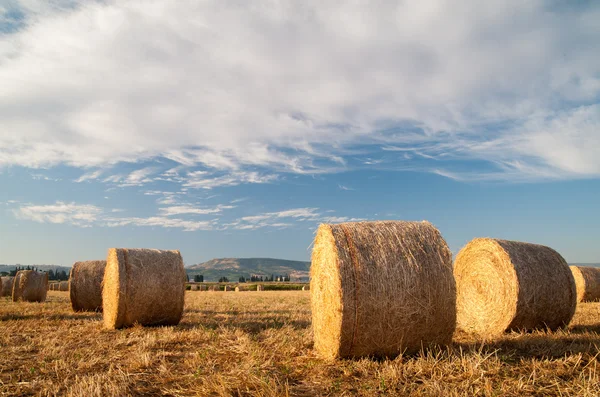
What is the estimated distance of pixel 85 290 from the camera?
50.2 ft

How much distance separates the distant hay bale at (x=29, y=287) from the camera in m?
21.0

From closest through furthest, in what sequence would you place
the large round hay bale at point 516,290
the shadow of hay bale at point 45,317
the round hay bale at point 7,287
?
1. the large round hay bale at point 516,290
2. the shadow of hay bale at point 45,317
3. the round hay bale at point 7,287

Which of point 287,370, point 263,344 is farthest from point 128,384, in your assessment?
point 263,344

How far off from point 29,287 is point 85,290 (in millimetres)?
8000

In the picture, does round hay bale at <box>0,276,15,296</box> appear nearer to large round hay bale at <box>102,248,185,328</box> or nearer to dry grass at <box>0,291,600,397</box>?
large round hay bale at <box>102,248,185,328</box>

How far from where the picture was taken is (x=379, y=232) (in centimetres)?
698

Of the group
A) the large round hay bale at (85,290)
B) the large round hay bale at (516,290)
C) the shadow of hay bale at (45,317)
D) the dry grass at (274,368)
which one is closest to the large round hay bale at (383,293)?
the dry grass at (274,368)

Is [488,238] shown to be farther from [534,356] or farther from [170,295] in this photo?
[170,295]

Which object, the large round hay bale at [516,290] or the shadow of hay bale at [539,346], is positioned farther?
the large round hay bale at [516,290]

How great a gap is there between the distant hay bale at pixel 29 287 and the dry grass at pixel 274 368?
46.5ft

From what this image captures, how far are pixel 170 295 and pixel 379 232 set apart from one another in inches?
250

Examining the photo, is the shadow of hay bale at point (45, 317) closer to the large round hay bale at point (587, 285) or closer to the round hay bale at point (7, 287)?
the round hay bale at point (7, 287)

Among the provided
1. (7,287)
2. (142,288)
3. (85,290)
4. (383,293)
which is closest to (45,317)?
(85,290)

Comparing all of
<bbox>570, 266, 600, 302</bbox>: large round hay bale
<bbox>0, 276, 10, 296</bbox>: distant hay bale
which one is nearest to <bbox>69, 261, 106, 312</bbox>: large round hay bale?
<bbox>0, 276, 10, 296</bbox>: distant hay bale
